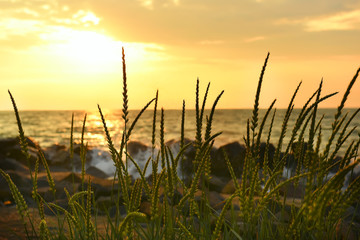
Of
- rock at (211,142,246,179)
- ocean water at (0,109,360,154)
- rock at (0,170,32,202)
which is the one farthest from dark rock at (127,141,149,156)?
rock at (0,170,32,202)

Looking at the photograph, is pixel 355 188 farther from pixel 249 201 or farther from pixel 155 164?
pixel 155 164

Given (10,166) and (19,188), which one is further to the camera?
(10,166)

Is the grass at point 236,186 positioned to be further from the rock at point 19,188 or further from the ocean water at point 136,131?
the rock at point 19,188

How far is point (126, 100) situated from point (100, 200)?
5626 mm

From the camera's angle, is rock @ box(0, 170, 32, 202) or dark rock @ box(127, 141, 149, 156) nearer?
rock @ box(0, 170, 32, 202)

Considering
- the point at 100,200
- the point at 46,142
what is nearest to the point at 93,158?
the point at 100,200

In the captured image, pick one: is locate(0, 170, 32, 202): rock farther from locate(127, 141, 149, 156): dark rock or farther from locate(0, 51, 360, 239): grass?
locate(127, 141, 149, 156): dark rock

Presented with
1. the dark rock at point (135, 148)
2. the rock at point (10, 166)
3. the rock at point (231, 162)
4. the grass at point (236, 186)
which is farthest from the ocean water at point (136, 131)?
the rock at point (10, 166)

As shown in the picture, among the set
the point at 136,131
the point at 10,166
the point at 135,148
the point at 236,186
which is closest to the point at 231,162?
the point at 135,148

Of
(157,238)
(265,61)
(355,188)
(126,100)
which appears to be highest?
(265,61)

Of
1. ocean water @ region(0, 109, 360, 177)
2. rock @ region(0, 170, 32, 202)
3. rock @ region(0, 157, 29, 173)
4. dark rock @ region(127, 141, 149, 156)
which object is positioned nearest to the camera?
rock @ region(0, 170, 32, 202)

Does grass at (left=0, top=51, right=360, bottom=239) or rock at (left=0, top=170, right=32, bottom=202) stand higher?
grass at (left=0, top=51, right=360, bottom=239)

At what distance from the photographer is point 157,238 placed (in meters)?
2.00

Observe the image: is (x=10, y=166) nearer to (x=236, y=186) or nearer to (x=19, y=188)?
(x=19, y=188)
